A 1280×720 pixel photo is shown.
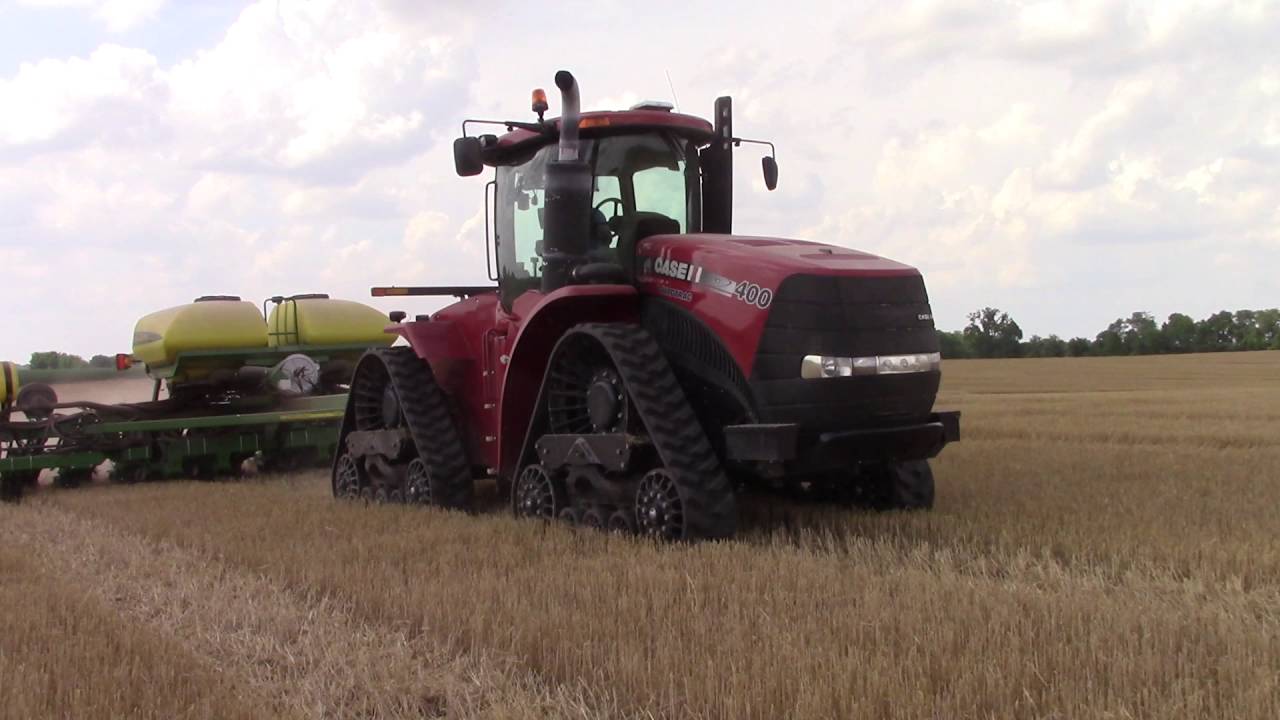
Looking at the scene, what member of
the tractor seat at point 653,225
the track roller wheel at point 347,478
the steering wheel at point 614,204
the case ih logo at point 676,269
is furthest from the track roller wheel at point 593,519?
the track roller wheel at point 347,478

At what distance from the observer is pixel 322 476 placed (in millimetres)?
11664

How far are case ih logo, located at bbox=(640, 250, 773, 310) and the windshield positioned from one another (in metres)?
0.27

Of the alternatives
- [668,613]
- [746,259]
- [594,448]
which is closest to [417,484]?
[594,448]

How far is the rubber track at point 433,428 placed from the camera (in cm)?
812

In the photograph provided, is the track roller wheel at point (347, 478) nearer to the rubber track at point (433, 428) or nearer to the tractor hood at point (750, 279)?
the rubber track at point (433, 428)

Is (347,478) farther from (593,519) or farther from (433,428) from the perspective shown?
(593,519)

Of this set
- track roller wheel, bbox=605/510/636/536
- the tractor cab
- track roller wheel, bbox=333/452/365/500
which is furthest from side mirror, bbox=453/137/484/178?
track roller wheel, bbox=333/452/365/500

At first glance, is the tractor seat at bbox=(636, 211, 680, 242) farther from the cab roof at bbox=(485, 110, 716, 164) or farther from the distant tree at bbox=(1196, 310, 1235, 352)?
the distant tree at bbox=(1196, 310, 1235, 352)

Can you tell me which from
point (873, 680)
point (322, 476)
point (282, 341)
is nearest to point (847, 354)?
point (873, 680)

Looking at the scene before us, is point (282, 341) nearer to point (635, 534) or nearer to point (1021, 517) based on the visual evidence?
point (635, 534)

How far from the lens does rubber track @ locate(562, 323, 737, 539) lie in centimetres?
606

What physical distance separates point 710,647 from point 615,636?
0.38m

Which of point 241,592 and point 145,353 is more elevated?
point 145,353

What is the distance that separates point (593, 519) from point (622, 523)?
0.22 metres
